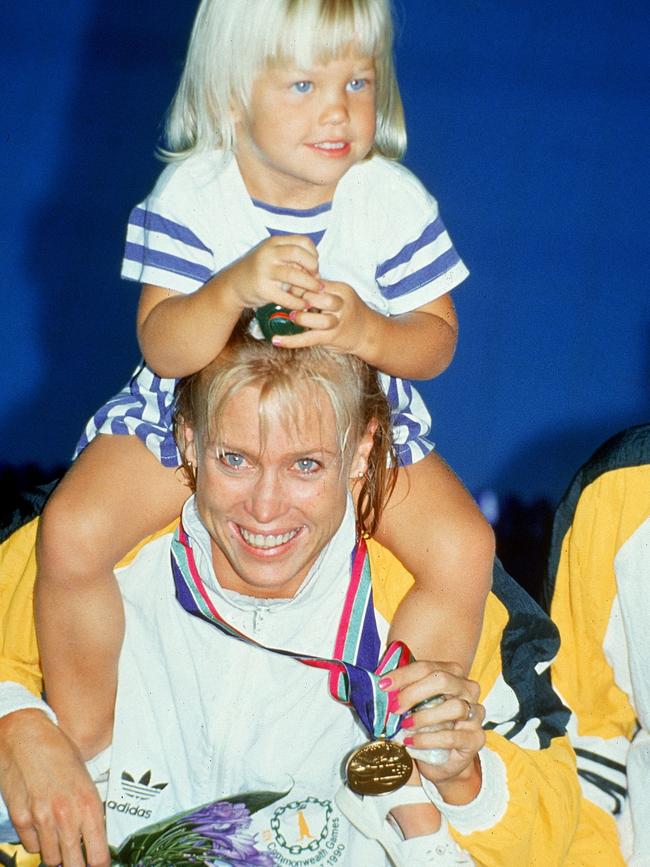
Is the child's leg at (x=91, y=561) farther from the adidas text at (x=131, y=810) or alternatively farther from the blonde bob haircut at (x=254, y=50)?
the blonde bob haircut at (x=254, y=50)

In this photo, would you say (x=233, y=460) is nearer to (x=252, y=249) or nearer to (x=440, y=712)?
(x=252, y=249)

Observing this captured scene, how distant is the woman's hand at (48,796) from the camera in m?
1.71

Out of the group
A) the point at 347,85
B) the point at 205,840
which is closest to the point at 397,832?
the point at 205,840

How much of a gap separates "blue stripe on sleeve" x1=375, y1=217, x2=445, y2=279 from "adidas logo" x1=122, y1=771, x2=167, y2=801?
2.34 ft

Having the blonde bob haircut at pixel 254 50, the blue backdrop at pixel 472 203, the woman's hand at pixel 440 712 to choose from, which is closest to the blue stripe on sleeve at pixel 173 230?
the blonde bob haircut at pixel 254 50

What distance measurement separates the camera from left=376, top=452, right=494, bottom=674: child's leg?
1762 mm

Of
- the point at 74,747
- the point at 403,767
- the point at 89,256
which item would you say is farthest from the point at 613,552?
the point at 89,256

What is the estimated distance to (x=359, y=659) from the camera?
69.7 inches

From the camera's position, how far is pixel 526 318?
3.80m

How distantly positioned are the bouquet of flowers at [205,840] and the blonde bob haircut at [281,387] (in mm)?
468

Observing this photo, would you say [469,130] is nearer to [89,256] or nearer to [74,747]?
[89,256]

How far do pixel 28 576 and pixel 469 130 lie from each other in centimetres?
261

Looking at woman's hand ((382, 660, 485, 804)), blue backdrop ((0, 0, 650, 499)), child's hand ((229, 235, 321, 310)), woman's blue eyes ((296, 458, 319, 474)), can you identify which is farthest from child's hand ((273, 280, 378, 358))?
blue backdrop ((0, 0, 650, 499))

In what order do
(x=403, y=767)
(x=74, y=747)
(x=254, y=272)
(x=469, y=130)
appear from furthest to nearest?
(x=469, y=130) < (x=74, y=747) < (x=403, y=767) < (x=254, y=272)
